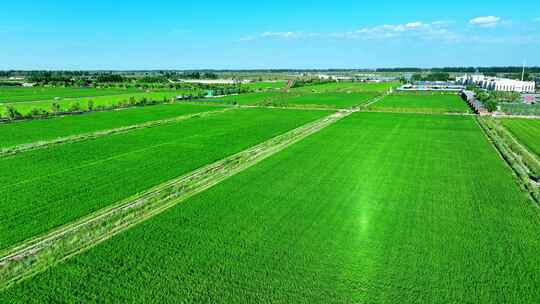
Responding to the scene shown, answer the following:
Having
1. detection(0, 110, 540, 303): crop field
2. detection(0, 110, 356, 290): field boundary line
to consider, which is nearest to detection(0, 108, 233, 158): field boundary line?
detection(0, 110, 540, 303): crop field

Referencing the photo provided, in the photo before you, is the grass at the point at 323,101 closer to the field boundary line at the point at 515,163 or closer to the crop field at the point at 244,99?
the crop field at the point at 244,99

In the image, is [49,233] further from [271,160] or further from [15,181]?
[271,160]

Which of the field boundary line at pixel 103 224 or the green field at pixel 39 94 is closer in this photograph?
the field boundary line at pixel 103 224

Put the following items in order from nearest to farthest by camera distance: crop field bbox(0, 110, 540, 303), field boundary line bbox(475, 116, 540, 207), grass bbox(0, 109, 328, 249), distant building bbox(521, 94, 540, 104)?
crop field bbox(0, 110, 540, 303) → grass bbox(0, 109, 328, 249) → field boundary line bbox(475, 116, 540, 207) → distant building bbox(521, 94, 540, 104)

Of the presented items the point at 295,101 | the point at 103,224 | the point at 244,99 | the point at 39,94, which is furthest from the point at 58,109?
the point at 103,224

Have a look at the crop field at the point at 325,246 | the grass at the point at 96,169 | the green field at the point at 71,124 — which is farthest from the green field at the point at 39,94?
the crop field at the point at 325,246

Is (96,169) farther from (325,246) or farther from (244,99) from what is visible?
(244,99)

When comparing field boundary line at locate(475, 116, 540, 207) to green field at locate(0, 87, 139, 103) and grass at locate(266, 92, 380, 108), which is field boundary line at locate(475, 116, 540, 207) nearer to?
grass at locate(266, 92, 380, 108)
